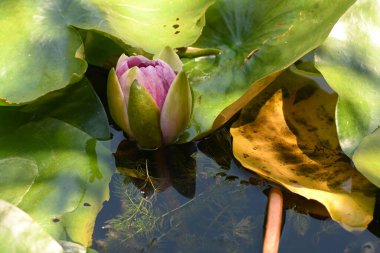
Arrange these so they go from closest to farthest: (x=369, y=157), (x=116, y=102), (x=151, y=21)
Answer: (x=369, y=157), (x=116, y=102), (x=151, y=21)

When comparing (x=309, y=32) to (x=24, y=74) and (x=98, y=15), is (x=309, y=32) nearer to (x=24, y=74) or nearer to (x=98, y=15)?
(x=98, y=15)

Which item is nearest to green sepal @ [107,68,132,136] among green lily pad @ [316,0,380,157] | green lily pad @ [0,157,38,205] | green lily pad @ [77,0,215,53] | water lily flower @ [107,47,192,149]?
water lily flower @ [107,47,192,149]

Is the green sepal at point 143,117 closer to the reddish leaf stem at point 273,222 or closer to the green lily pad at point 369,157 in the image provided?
the reddish leaf stem at point 273,222

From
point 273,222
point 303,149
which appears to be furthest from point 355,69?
point 273,222

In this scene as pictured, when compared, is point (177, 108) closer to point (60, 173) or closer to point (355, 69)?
point (60, 173)

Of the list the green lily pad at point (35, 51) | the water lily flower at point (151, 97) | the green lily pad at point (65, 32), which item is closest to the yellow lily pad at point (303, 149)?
the water lily flower at point (151, 97)

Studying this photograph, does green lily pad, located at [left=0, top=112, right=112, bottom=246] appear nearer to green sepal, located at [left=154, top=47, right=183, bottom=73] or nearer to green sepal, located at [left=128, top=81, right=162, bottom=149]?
green sepal, located at [left=128, top=81, right=162, bottom=149]

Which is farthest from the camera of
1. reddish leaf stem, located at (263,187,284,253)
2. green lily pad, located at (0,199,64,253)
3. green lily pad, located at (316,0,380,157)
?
green lily pad, located at (316,0,380,157)

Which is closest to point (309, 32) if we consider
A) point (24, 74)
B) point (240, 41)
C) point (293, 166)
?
point (240, 41)
